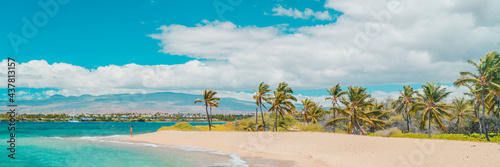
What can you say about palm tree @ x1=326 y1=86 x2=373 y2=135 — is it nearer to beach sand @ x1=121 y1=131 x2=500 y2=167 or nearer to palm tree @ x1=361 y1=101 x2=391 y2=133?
palm tree @ x1=361 y1=101 x2=391 y2=133

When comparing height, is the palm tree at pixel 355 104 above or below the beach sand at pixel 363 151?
above

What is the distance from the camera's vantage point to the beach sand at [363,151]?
22234 millimetres

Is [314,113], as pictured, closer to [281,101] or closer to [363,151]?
[281,101]

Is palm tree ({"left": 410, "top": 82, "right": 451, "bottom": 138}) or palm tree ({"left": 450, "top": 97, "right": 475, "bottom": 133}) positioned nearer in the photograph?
palm tree ({"left": 410, "top": 82, "right": 451, "bottom": 138})

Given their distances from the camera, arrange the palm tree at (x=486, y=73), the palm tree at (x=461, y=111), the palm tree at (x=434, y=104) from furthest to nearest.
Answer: the palm tree at (x=461, y=111) → the palm tree at (x=434, y=104) → the palm tree at (x=486, y=73)

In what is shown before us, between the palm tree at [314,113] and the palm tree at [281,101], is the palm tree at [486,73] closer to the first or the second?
the palm tree at [281,101]

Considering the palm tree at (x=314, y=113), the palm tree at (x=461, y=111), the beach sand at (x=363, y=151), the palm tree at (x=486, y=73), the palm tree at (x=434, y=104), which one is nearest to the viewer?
the beach sand at (x=363, y=151)

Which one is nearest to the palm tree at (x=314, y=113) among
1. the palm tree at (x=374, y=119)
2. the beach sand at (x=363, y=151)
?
the palm tree at (x=374, y=119)

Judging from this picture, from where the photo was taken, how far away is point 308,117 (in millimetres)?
85625

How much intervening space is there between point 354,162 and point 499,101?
3347 cm

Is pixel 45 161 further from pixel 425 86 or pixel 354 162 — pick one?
pixel 425 86

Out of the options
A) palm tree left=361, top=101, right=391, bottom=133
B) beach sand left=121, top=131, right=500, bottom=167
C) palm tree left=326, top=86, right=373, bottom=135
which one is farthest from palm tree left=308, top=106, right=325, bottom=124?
beach sand left=121, top=131, right=500, bottom=167

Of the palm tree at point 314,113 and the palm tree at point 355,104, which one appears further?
the palm tree at point 314,113

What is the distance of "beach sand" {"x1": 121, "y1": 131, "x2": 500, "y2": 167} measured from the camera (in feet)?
72.9
